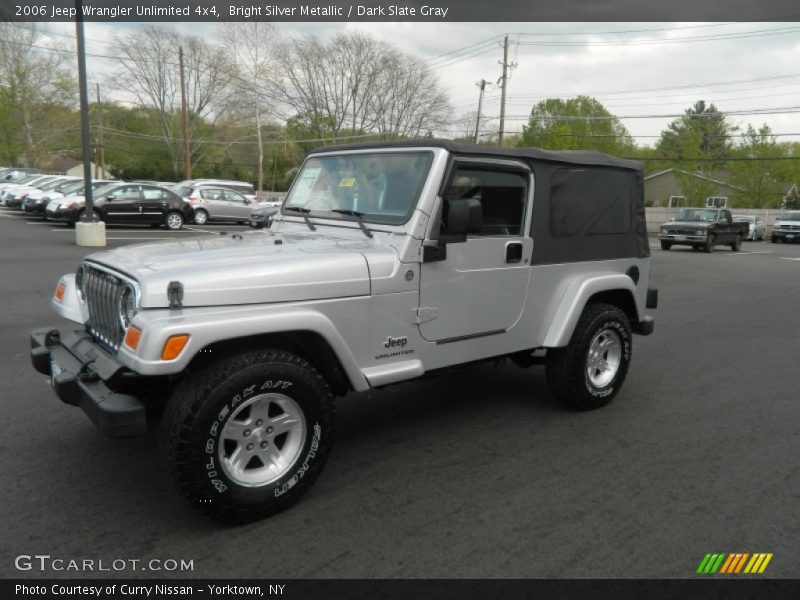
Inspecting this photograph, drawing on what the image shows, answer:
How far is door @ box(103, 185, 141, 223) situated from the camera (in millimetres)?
19688

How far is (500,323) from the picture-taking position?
4.39m

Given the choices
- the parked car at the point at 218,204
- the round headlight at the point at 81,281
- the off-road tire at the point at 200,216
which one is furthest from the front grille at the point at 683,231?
the round headlight at the point at 81,281

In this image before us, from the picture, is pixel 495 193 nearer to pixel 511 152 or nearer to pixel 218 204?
pixel 511 152

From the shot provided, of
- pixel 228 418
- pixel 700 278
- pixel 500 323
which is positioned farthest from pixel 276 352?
pixel 700 278

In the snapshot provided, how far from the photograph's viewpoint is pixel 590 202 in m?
5.03

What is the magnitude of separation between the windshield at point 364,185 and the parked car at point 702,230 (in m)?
21.7

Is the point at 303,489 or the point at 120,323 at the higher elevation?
the point at 120,323

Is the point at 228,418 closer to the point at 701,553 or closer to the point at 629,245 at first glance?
the point at 701,553

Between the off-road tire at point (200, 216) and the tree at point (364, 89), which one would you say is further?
the tree at point (364, 89)

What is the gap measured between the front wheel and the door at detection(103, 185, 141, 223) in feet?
3.28

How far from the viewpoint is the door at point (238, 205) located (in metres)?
25.6

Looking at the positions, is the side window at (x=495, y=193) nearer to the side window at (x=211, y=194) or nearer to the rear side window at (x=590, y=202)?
the rear side window at (x=590, y=202)

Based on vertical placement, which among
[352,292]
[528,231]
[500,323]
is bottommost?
[500,323]

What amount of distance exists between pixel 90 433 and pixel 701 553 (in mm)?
3839
